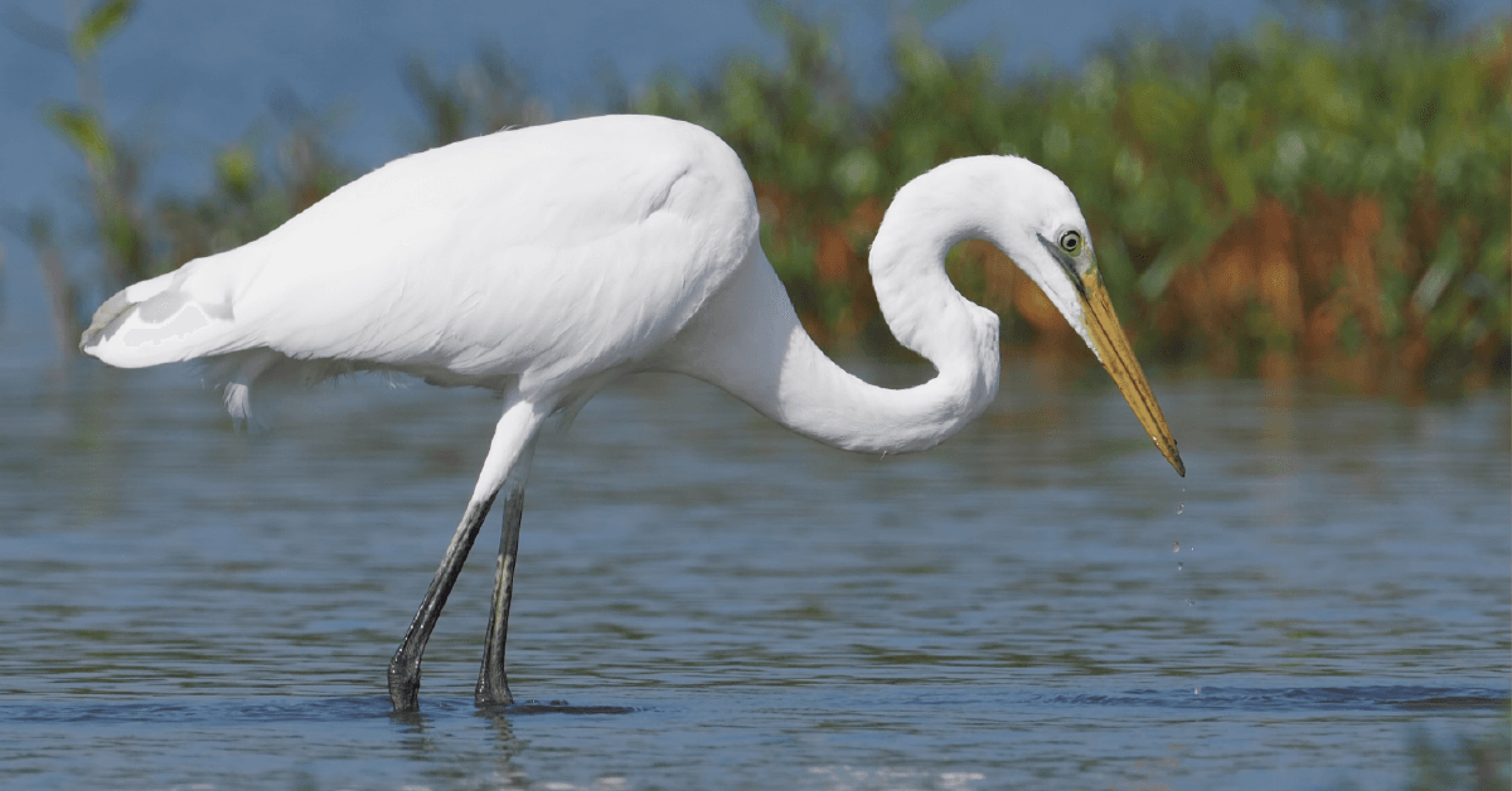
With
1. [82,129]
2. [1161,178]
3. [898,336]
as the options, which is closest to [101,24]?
[82,129]

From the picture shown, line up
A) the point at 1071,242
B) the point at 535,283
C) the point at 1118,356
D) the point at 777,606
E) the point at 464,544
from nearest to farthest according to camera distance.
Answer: the point at 535,283 < the point at 464,544 < the point at 1071,242 < the point at 1118,356 < the point at 777,606

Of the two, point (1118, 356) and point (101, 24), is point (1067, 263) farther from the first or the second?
point (101, 24)

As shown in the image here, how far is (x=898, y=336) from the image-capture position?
8.61 meters

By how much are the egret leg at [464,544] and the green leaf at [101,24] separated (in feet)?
52.7

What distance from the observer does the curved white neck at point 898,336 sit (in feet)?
27.7

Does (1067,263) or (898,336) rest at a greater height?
(1067,263)

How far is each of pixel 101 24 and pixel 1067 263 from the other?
16.4m

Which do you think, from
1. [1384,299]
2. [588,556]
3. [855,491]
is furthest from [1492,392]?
[588,556]

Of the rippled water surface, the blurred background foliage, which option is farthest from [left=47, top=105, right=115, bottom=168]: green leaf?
the rippled water surface

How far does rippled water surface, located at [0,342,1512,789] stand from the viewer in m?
7.19

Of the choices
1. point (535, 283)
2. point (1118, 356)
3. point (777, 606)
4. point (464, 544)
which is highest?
point (535, 283)

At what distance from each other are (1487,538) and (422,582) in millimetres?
4314

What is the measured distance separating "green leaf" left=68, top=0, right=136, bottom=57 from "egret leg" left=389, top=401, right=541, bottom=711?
16056mm

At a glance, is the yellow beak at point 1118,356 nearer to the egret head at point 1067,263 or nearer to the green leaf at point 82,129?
the egret head at point 1067,263
